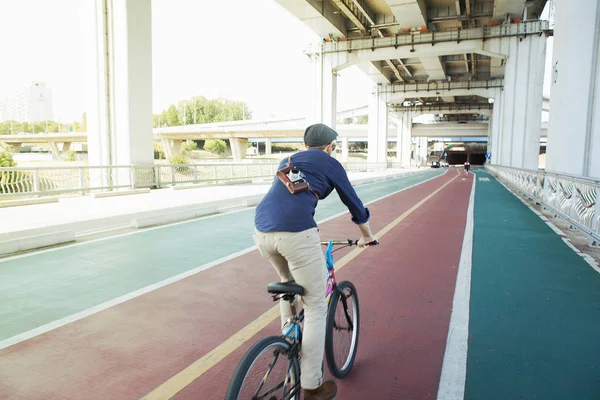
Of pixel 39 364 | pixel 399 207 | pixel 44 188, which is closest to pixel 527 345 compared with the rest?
pixel 39 364

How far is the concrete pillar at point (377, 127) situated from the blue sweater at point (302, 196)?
176 ft

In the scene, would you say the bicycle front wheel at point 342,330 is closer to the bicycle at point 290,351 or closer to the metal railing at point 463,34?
the bicycle at point 290,351

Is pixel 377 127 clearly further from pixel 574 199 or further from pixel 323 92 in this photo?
pixel 574 199

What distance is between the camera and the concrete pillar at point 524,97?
31875 mm

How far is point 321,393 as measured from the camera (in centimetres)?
285

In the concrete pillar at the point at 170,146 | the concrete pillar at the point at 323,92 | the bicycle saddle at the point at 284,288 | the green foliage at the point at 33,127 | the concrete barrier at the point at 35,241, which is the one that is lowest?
the concrete barrier at the point at 35,241

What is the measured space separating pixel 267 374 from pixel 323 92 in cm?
3663

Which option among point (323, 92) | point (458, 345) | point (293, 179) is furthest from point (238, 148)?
point (293, 179)

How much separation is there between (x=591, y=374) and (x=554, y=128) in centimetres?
1323

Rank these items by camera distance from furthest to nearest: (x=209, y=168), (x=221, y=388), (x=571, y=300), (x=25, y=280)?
(x=209, y=168), (x=25, y=280), (x=571, y=300), (x=221, y=388)

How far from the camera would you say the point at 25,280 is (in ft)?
19.8

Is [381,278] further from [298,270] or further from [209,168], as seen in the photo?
[209,168]

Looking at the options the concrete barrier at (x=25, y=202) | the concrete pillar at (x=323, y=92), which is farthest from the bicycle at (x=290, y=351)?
the concrete pillar at (x=323, y=92)

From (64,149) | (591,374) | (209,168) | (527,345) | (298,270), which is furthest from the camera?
(64,149)
